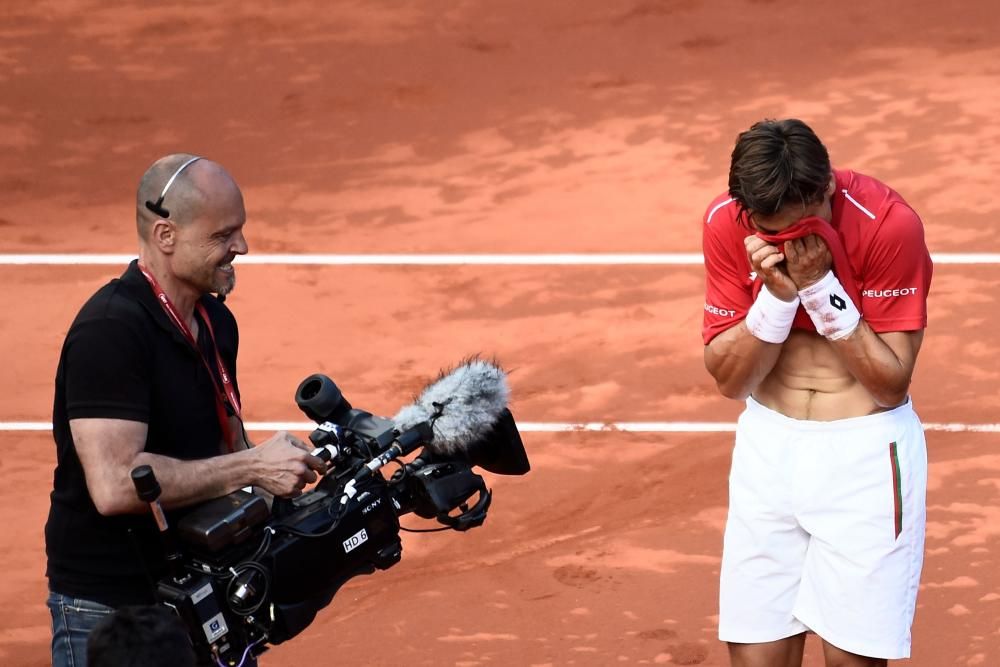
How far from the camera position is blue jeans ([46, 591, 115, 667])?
13.3ft

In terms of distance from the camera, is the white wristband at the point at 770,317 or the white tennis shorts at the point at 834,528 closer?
the white wristband at the point at 770,317

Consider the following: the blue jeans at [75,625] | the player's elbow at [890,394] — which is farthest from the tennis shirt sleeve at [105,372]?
the player's elbow at [890,394]

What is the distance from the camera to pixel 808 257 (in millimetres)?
4301

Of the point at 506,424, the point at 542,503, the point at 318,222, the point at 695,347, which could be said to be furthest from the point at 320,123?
the point at 506,424

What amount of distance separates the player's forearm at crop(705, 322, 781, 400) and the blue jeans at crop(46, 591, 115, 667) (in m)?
1.94

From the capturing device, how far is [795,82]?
13125mm

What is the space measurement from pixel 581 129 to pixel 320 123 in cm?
234

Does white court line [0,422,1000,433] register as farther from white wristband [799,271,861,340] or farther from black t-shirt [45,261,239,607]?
black t-shirt [45,261,239,607]

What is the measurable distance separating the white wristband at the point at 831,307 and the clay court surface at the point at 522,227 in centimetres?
222

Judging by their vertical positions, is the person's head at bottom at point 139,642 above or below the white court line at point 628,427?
above

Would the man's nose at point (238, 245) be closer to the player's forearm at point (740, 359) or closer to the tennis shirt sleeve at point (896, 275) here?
the player's forearm at point (740, 359)

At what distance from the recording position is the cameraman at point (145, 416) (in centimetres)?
388

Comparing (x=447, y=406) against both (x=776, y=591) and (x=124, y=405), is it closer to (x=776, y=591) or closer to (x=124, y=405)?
(x=124, y=405)

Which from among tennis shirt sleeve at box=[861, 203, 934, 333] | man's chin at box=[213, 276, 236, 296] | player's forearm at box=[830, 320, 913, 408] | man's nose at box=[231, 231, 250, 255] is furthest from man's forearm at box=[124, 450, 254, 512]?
tennis shirt sleeve at box=[861, 203, 934, 333]
